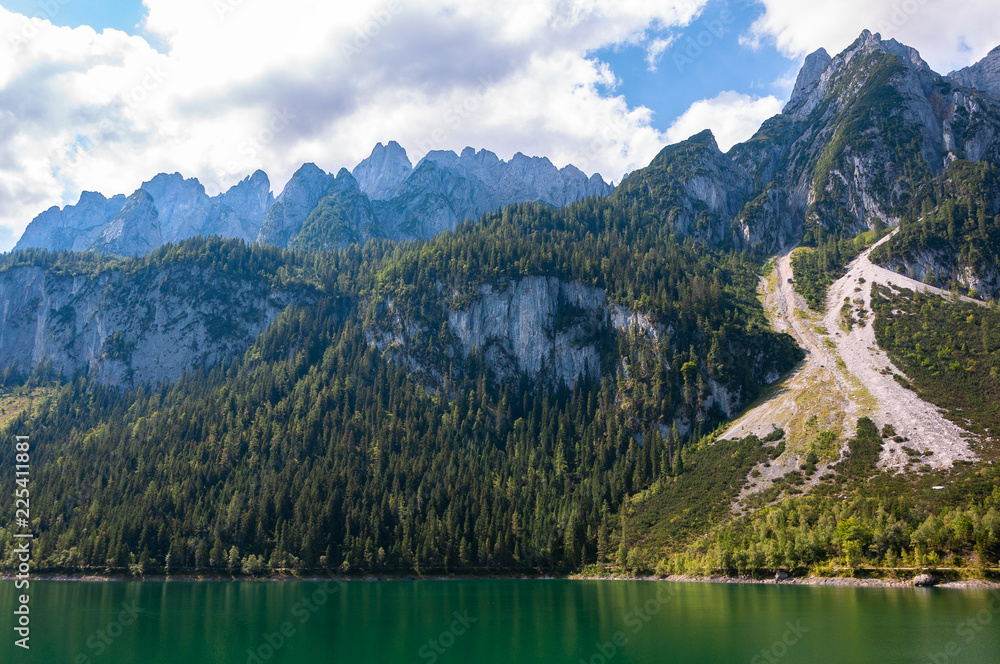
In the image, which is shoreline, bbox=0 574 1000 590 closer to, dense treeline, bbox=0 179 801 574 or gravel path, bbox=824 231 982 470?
dense treeline, bbox=0 179 801 574

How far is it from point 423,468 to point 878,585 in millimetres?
113358

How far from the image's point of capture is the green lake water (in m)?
47.1

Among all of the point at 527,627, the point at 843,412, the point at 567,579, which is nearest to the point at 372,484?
the point at 567,579

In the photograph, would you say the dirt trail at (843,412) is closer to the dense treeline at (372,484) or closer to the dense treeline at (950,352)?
the dense treeline at (950,352)

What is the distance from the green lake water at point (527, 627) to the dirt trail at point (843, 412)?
169 ft

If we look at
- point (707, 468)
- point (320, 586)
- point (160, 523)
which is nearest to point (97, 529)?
point (160, 523)

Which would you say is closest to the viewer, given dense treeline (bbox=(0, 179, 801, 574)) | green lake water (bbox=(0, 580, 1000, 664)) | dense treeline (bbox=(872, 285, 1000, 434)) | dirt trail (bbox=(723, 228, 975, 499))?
green lake water (bbox=(0, 580, 1000, 664))

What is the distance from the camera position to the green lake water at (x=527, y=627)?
4706 centimetres

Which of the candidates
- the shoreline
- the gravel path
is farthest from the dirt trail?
the shoreline

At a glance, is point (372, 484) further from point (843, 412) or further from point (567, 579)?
point (843, 412)

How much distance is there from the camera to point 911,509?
345ft

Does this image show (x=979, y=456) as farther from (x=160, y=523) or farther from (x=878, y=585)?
(x=160, y=523)

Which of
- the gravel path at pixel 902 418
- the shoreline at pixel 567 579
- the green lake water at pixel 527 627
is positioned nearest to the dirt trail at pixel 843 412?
the gravel path at pixel 902 418

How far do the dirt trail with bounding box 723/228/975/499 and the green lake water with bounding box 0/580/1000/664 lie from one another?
51.4m
